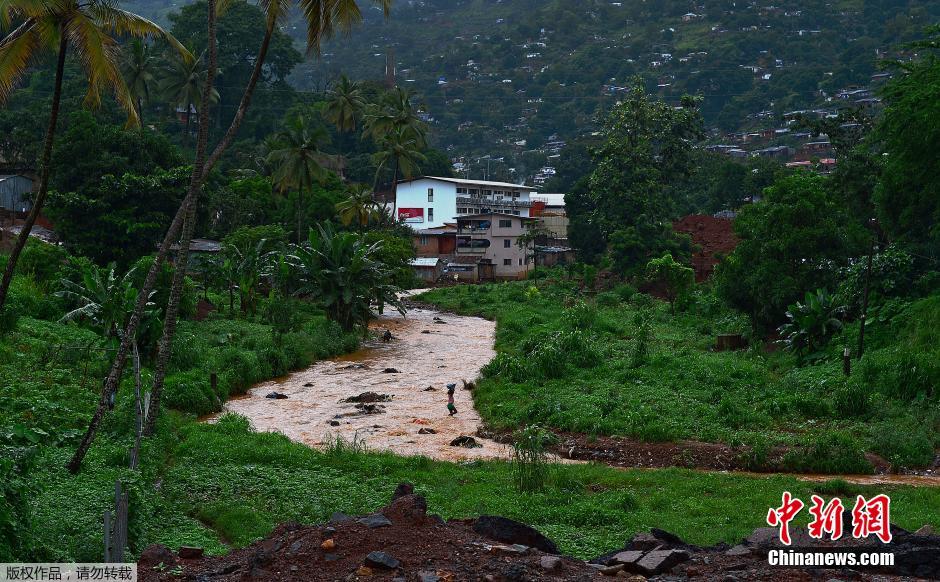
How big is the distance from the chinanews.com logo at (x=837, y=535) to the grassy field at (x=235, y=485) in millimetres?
2135

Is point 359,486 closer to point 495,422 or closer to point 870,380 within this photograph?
point 495,422

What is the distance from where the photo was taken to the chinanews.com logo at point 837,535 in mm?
8219

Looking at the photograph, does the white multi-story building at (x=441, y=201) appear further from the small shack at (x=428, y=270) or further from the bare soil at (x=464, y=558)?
the bare soil at (x=464, y=558)

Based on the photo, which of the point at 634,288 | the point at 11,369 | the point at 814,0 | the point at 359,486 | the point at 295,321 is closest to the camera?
the point at 359,486

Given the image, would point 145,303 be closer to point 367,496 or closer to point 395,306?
point 367,496

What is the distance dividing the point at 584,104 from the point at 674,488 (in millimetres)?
117098

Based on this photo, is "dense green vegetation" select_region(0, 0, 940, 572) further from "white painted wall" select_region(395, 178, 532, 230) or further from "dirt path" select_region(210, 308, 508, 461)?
"white painted wall" select_region(395, 178, 532, 230)

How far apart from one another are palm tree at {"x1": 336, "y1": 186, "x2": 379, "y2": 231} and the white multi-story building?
16.1 metres

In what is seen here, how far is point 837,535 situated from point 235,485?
28.8 feet

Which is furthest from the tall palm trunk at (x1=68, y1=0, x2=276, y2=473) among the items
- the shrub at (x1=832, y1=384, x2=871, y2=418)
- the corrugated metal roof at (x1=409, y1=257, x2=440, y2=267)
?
the corrugated metal roof at (x1=409, y1=257, x2=440, y2=267)

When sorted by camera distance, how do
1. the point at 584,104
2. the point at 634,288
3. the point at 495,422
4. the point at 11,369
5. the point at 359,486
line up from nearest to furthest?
the point at 359,486, the point at 11,369, the point at 495,422, the point at 634,288, the point at 584,104

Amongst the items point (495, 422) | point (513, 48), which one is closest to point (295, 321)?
point (495, 422)

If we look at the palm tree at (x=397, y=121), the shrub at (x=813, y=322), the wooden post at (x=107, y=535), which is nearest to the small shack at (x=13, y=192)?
the palm tree at (x=397, y=121)

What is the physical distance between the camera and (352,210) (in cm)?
5166
